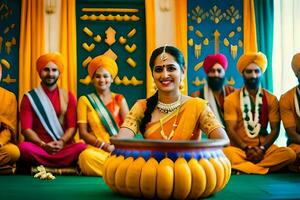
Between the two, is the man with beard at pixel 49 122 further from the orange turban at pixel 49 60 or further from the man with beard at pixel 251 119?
the man with beard at pixel 251 119

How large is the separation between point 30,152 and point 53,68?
0.94 meters

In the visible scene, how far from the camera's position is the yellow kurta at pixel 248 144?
14.7 feet

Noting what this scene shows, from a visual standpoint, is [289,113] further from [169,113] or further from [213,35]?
[169,113]

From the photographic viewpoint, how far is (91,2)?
18.6 feet

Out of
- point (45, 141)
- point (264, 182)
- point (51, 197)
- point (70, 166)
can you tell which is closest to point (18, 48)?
point (45, 141)

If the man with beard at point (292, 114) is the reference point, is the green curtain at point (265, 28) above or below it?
above

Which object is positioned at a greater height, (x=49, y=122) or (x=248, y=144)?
(x=49, y=122)

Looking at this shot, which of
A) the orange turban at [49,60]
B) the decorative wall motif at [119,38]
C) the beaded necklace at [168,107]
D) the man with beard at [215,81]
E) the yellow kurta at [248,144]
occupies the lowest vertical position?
the yellow kurta at [248,144]

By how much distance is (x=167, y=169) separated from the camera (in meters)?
2.73

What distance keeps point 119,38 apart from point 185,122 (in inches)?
105

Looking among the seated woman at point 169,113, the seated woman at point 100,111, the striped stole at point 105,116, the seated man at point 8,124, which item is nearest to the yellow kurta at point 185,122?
the seated woman at point 169,113

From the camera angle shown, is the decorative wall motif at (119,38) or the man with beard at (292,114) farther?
the decorative wall motif at (119,38)

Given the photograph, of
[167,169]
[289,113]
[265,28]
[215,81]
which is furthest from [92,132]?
[265,28]

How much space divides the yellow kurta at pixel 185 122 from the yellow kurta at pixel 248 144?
1276 mm
